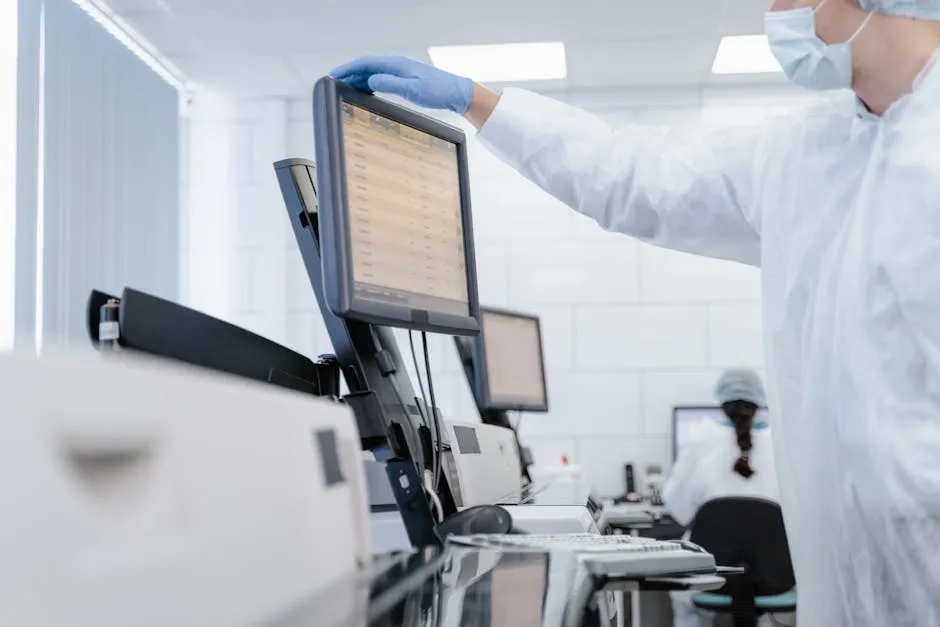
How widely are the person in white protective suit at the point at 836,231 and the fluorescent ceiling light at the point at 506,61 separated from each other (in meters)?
3.00

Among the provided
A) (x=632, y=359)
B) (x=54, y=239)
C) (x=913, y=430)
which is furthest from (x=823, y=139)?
(x=632, y=359)

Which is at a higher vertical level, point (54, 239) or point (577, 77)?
point (577, 77)

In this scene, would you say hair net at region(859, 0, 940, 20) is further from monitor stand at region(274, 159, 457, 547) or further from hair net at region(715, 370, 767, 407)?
hair net at region(715, 370, 767, 407)

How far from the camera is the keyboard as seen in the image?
0.72m

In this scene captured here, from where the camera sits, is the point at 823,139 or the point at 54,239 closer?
the point at 823,139

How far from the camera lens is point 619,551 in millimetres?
811

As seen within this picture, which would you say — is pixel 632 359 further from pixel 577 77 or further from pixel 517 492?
pixel 517 492

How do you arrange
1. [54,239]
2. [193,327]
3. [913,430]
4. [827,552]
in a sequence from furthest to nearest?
[54,239]
[827,552]
[913,430]
[193,327]

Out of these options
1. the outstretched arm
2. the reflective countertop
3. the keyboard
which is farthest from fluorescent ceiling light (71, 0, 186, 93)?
the reflective countertop

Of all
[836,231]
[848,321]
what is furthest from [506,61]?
[848,321]

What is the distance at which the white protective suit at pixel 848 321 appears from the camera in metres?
1.19

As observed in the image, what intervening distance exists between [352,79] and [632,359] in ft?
11.9

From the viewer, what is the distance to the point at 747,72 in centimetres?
479

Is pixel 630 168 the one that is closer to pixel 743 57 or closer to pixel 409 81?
pixel 409 81
